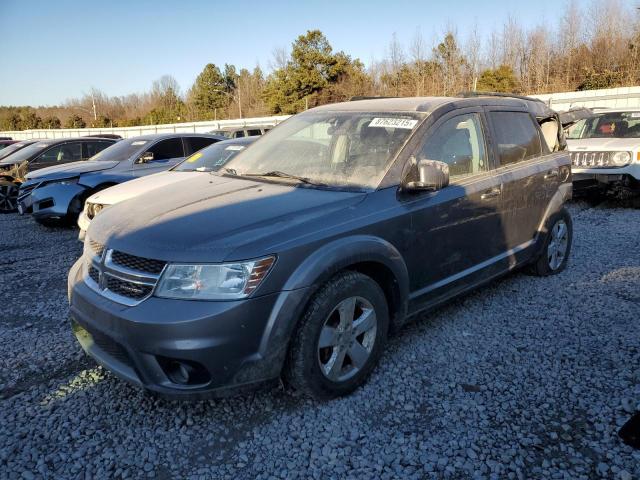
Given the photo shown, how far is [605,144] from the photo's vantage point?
28.5 feet

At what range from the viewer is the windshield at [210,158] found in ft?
23.3

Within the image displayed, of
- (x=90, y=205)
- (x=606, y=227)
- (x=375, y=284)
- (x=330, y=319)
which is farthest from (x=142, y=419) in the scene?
(x=606, y=227)

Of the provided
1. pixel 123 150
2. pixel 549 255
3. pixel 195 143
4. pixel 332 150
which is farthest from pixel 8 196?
pixel 549 255

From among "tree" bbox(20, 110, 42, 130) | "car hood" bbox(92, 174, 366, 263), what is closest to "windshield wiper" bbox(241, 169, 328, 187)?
"car hood" bbox(92, 174, 366, 263)

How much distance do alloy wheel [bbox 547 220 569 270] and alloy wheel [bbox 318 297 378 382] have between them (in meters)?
2.86

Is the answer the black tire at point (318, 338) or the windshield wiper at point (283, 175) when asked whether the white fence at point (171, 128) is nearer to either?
the windshield wiper at point (283, 175)

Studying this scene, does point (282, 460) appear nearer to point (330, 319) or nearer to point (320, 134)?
point (330, 319)

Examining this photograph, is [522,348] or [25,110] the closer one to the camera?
[522,348]

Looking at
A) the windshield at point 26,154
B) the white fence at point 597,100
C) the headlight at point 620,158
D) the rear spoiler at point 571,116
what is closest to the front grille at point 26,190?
the windshield at point 26,154

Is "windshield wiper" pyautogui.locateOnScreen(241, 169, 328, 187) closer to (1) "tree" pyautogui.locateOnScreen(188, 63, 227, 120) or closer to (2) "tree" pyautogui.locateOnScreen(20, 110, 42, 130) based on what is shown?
(1) "tree" pyautogui.locateOnScreen(188, 63, 227, 120)

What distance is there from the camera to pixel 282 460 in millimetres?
2443

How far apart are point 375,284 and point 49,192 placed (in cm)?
695

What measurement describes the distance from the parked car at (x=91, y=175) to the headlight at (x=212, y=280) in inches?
241

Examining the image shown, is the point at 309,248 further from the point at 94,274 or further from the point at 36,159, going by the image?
the point at 36,159
